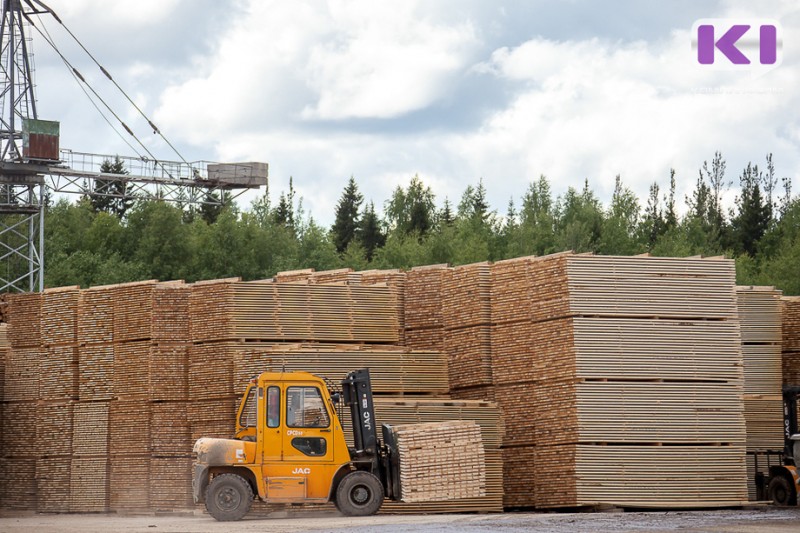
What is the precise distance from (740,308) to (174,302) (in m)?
8.38

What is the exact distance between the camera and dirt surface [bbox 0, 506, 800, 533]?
1246 centimetres

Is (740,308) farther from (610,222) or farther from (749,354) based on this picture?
(610,222)

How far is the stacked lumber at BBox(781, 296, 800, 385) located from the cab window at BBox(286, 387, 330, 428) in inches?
329

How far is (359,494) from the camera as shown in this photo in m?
14.7

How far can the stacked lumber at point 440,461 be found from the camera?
48.5 feet

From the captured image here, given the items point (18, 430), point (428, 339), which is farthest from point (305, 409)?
point (18, 430)

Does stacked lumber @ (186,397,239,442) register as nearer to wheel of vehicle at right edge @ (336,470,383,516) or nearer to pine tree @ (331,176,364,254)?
wheel of vehicle at right edge @ (336,470,383,516)

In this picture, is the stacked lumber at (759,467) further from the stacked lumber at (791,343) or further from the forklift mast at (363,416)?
the forklift mast at (363,416)

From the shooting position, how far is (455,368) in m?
17.5

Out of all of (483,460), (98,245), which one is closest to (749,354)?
(483,460)

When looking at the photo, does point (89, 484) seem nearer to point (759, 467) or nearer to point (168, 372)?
point (168, 372)

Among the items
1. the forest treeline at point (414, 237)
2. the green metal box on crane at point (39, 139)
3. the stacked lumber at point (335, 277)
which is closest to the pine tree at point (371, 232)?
the forest treeline at point (414, 237)

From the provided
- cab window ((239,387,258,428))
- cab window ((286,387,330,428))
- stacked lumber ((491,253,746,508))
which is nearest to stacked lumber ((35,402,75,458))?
cab window ((239,387,258,428))

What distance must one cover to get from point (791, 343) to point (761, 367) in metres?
1.04
